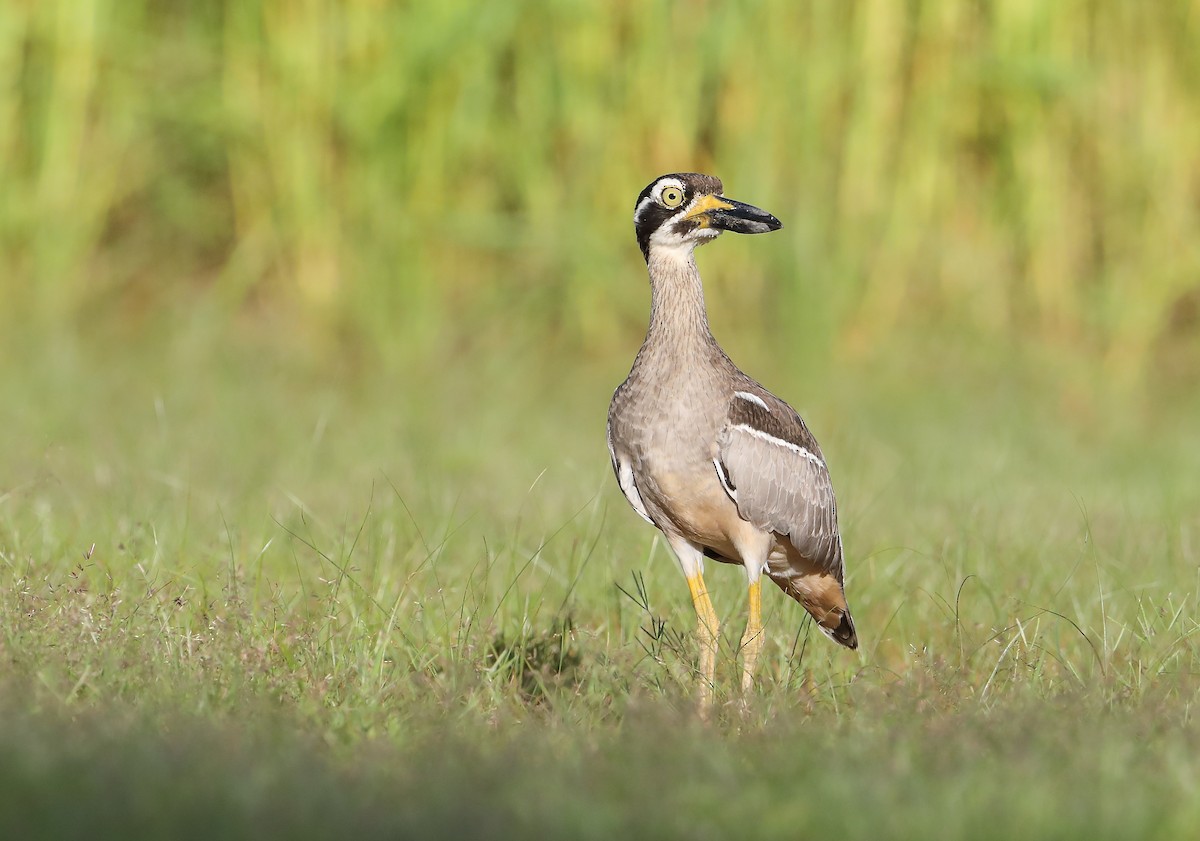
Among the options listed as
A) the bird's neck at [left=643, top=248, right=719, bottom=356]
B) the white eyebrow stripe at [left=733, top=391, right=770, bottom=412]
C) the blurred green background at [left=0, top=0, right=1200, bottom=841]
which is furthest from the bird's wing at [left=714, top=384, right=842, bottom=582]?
the blurred green background at [left=0, top=0, right=1200, bottom=841]

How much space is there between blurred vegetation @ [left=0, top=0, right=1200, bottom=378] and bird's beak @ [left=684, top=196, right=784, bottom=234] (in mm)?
4005

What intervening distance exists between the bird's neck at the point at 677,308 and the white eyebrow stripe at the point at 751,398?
134 millimetres

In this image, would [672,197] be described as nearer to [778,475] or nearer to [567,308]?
[778,475]

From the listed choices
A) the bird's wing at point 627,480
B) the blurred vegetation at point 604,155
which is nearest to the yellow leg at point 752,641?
the bird's wing at point 627,480

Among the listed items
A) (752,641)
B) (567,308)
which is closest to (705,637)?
(752,641)

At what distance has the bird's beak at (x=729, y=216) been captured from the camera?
14.3ft

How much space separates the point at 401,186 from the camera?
891 centimetres

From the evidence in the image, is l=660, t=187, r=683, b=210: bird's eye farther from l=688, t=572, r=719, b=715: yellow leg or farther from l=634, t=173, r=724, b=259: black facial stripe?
l=688, t=572, r=719, b=715: yellow leg

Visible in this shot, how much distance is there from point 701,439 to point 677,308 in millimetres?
360

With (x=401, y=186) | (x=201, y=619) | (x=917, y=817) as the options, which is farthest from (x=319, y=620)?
(x=401, y=186)

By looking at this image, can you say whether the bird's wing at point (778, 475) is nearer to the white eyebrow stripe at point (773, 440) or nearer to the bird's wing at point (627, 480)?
the white eyebrow stripe at point (773, 440)

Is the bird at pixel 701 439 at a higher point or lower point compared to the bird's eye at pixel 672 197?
lower

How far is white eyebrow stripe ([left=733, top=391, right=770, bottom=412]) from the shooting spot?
4.39 meters

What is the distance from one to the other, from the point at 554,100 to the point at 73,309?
2871 mm
